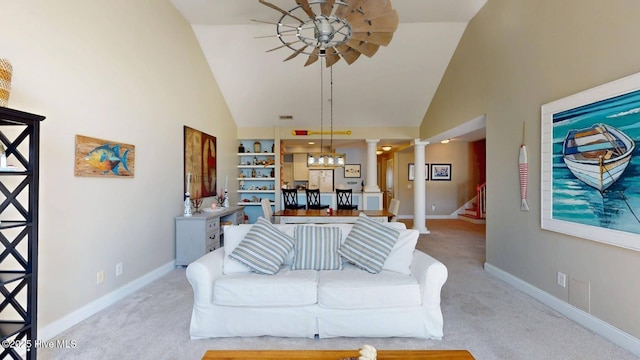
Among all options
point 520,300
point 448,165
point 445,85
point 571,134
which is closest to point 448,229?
point 448,165

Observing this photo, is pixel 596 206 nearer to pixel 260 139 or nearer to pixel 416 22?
pixel 416 22

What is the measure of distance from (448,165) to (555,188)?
24.2 ft

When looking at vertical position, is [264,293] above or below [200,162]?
below

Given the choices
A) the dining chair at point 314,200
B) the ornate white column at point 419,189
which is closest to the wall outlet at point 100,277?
the dining chair at point 314,200

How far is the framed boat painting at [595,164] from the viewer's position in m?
2.36

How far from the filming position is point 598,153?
264 cm

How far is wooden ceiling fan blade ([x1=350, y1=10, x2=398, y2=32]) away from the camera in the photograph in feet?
9.57

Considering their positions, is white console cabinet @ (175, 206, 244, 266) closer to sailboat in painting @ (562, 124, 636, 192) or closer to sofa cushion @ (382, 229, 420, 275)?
sofa cushion @ (382, 229, 420, 275)

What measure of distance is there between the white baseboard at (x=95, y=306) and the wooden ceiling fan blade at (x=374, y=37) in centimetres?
361

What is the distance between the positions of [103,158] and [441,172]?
9316 mm

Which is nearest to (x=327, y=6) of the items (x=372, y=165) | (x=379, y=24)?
(x=379, y=24)

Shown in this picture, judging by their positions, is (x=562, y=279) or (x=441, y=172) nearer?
(x=562, y=279)

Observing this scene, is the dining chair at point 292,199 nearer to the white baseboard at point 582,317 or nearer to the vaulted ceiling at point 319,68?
the vaulted ceiling at point 319,68

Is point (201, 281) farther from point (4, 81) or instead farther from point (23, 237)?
point (4, 81)
